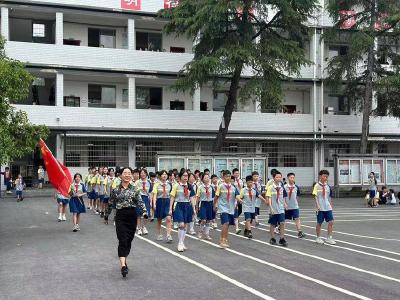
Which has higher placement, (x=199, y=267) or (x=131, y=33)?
(x=131, y=33)

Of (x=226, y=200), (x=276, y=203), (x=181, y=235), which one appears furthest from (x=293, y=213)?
(x=181, y=235)

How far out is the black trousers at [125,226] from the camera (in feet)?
29.8

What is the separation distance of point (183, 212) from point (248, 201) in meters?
2.42

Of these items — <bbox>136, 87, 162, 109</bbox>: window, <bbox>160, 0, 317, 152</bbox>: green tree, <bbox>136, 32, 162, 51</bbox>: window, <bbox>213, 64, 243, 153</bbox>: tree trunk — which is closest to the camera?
<bbox>160, 0, 317, 152</bbox>: green tree

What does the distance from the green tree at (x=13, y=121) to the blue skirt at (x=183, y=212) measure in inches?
191

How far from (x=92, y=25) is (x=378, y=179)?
769 inches

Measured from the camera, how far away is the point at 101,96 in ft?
107

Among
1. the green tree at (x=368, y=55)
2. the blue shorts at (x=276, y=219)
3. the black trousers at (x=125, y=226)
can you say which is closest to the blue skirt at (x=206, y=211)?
the blue shorts at (x=276, y=219)

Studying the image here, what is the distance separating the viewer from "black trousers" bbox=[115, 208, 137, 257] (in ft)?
29.8

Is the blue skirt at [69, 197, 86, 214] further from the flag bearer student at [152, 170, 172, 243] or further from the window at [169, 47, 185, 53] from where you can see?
the window at [169, 47, 185, 53]

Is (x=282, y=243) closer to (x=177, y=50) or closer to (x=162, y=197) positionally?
(x=162, y=197)

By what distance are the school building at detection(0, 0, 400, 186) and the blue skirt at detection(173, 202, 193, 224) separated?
1821 cm

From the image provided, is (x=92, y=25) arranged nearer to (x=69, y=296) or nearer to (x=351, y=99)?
(x=351, y=99)

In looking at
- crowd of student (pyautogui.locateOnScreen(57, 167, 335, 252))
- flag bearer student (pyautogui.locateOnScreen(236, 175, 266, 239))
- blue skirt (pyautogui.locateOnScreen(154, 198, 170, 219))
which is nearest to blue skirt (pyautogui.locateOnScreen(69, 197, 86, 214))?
crowd of student (pyautogui.locateOnScreen(57, 167, 335, 252))
